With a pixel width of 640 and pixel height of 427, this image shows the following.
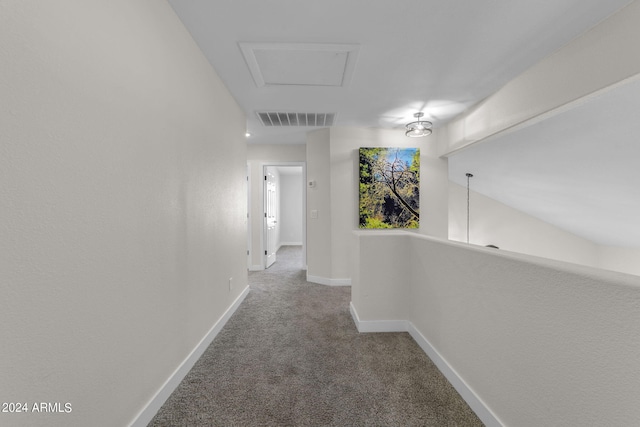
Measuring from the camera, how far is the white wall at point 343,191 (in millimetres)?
4039

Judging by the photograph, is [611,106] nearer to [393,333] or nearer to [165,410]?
[393,333]

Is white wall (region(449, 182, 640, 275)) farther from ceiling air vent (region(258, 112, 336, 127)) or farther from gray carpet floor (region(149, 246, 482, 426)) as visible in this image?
gray carpet floor (region(149, 246, 482, 426))

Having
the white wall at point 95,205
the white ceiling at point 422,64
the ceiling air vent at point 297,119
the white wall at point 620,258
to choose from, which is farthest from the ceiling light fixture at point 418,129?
the white wall at point 620,258

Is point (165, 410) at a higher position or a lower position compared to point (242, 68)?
lower

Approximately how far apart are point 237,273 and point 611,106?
375 centimetres

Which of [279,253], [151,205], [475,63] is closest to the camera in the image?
[151,205]

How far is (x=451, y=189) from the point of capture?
567cm

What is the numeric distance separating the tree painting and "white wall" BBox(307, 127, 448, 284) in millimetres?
139

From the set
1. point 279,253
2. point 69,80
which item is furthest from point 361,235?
point 279,253

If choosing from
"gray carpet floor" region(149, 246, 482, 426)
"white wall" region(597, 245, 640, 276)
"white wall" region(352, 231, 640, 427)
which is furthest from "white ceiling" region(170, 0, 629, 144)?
"white wall" region(597, 245, 640, 276)

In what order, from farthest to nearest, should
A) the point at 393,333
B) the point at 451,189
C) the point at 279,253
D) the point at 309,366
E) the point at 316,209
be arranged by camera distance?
the point at 279,253, the point at 451,189, the point at 316,209, the point at 393,333, the point at 309,366

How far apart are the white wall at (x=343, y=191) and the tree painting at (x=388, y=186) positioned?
14cm

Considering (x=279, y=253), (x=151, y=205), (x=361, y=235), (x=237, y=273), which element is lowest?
(x=279, y=253)

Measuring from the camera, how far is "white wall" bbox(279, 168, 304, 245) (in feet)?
27.2
